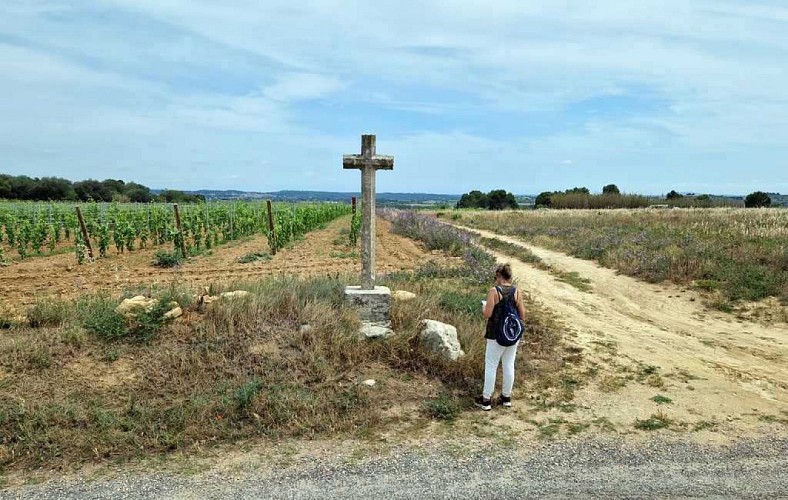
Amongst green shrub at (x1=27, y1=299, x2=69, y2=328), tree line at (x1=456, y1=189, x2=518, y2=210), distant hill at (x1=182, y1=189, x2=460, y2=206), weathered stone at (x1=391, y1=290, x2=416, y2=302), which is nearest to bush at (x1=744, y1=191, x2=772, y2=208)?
tree line at (x1=456, y1=189, x2=518, y2=210)

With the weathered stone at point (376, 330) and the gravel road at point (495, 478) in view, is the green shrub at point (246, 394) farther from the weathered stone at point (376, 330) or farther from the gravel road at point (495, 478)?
the weathered stone at point (376, 330)

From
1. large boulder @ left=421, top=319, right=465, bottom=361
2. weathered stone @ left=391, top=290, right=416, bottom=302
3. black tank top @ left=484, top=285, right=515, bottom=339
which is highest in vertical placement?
black tank top @ left=484, top=285, right=515, bottom=339

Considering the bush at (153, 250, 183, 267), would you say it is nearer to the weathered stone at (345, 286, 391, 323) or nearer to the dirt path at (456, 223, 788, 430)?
the dirt path at (456, 223, 788, 430)

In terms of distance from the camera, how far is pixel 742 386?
6301 mm

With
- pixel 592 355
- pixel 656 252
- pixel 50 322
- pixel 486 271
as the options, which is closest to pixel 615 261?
pixel 656 252

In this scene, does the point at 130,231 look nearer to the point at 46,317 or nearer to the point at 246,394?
the point at 46,317

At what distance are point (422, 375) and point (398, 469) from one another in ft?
6.34

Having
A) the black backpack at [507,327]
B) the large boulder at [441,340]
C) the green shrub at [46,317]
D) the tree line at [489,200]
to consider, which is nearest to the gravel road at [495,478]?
the black backpack at [507,327]

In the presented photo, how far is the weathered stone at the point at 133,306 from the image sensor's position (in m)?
6.23

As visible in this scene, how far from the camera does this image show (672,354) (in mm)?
7570

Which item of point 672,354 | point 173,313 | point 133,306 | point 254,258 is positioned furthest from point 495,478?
point 254,258

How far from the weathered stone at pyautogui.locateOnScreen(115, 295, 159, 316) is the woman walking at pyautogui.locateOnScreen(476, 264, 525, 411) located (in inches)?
149

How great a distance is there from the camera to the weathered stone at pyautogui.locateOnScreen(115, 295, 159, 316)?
6.23 m

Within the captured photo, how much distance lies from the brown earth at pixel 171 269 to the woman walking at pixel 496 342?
4.81 metres
